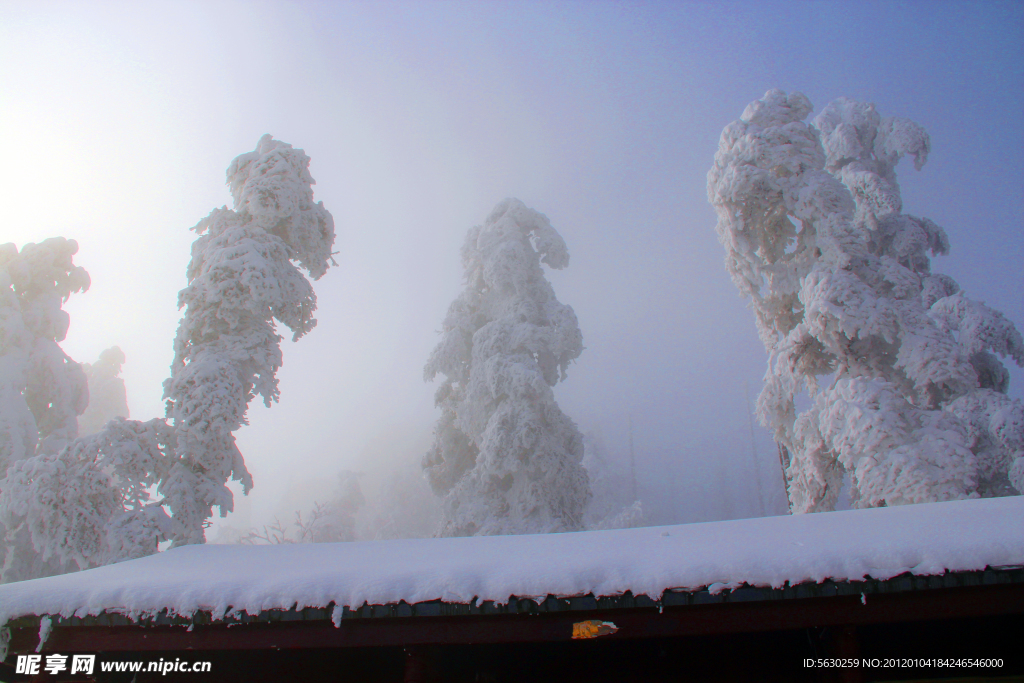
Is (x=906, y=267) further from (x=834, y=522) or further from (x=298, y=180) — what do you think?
(x=298, y=180)

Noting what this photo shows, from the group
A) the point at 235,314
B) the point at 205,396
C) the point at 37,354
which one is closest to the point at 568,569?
the point at 205,396

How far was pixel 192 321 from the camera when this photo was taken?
948 cm

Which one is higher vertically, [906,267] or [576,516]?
[906,267]

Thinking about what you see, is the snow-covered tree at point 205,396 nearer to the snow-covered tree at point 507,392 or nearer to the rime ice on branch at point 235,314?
the rime ice on branch at point 235,314

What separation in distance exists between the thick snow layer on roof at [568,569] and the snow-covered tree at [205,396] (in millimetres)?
4765

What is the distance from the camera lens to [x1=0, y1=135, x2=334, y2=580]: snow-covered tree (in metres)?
8.77

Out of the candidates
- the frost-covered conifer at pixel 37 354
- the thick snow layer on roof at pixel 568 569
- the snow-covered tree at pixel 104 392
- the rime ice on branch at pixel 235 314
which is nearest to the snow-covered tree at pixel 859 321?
the thick snow layer on roof at pixel 568 569

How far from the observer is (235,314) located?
968cm

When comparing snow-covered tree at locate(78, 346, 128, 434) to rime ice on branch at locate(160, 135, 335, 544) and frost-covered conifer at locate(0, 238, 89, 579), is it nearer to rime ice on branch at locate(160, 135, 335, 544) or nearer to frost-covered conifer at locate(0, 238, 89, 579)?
frost-covered conifer at locate(0, 238, 89, 579)

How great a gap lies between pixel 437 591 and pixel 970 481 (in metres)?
9.06

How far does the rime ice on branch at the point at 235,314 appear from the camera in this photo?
903 centimetres

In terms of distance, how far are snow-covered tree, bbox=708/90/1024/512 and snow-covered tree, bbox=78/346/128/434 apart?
25.5 metres

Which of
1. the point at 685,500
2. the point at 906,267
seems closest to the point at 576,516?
the point at 906,267

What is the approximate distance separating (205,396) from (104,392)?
18954 millimetres
